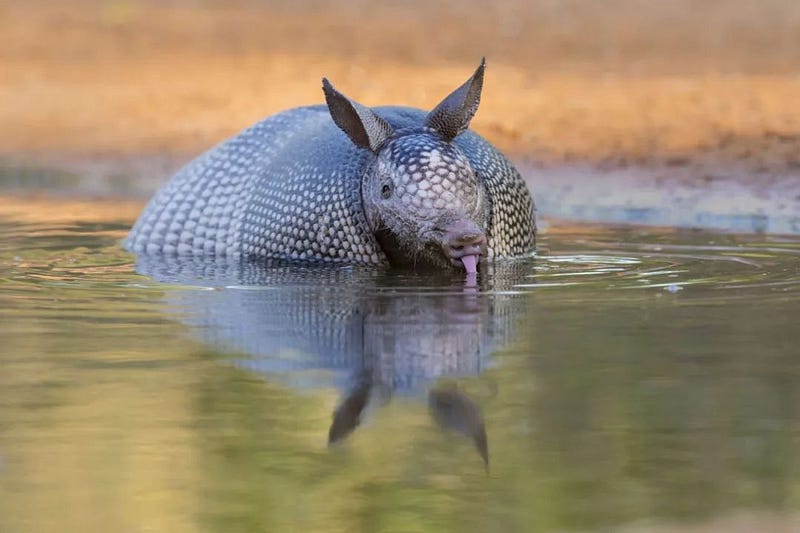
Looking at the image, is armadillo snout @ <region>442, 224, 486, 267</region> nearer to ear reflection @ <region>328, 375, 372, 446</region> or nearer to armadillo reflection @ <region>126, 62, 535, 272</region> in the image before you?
armadillo reflection @ <region>126, 62, 535, 272</region>

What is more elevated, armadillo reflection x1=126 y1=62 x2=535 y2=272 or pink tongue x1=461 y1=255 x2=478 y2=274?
armadillo reflection x1=126 y1=62 x2=535 y2=272

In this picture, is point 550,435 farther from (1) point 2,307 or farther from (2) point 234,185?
(2) point 234,185

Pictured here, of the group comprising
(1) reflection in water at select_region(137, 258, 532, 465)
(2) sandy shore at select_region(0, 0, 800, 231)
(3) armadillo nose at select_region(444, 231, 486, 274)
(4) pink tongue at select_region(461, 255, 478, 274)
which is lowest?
(1) reflection in water at select_region(137, 258, 532, 465)

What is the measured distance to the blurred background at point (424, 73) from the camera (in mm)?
17453

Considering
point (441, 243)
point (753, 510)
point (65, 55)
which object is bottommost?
point (753, 510)

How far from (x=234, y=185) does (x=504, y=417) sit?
5.79m

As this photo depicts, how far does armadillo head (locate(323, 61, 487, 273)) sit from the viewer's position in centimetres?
991

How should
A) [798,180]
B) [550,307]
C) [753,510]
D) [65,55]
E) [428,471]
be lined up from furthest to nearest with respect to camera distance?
[65,55] → [798,180] → [550,307] → [428,471] → [753,510]

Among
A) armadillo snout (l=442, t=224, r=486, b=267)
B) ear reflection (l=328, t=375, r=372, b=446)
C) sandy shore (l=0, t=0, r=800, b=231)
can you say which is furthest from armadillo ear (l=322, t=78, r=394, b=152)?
sandy shore (l=0, t=0, r=800, b=231)

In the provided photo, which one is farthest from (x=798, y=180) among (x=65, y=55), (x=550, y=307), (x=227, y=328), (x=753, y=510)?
(x=65, y=55)

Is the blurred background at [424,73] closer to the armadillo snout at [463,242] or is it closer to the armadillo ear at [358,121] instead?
the armadillo ear at [358,121]

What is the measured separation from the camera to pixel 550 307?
8734 millimetres

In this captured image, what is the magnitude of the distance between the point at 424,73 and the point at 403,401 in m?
14.4

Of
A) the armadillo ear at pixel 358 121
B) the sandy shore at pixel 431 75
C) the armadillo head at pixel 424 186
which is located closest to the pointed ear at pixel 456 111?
the armadillo head at pixel 424 186
